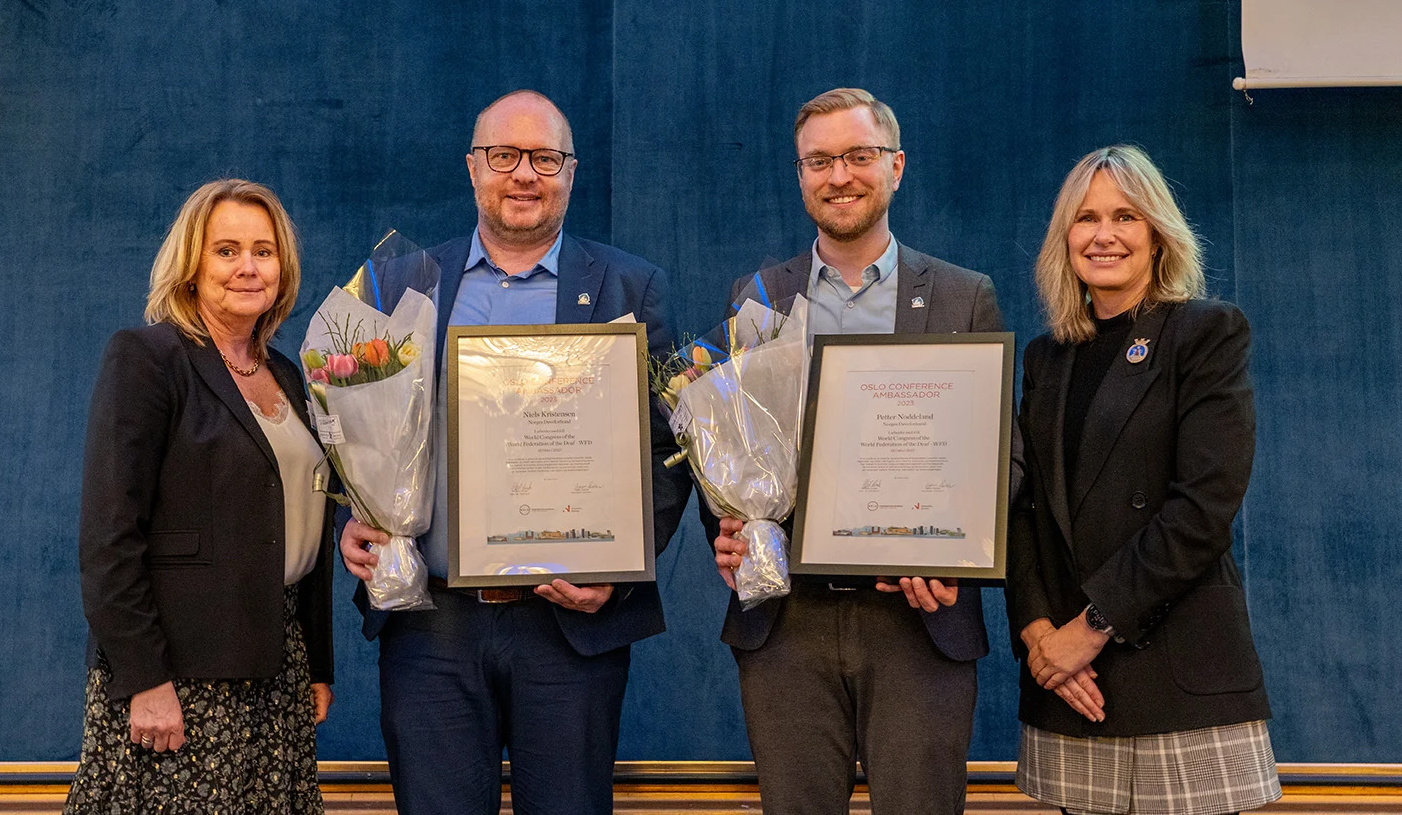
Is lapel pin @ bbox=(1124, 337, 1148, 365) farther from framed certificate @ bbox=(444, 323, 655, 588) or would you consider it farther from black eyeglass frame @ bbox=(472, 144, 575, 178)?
black eyeglass frame @ bbox=(472, 144, 575, 178)

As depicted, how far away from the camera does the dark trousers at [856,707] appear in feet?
7.57

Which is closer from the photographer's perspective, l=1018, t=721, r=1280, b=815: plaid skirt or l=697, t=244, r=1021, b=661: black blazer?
l=1018, t=721, r=1280, b=815: plaid skirt

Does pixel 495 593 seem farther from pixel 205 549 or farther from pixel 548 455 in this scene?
pixel 205 549

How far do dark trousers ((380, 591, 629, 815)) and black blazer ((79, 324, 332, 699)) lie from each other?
300 mm

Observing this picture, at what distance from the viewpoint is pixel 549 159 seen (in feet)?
8.72

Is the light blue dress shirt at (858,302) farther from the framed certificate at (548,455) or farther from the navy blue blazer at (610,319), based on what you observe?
the framed certificate at (548,455)

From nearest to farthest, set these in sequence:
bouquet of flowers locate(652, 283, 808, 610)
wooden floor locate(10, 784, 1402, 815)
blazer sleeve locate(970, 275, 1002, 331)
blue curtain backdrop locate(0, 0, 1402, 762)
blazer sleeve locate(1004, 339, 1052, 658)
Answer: bouquet of flowers locate(652, 283, 808, 610) → blazer sleeve locate(1004, 339, 1052, 658) → blazer sleeve locate(970, 275, 1002, 331) → wooden floor locate(10, 784, 1402, 815) → blue curtain backdrop locate(0, 0, 1402, 762)

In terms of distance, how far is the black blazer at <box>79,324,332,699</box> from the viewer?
2.22 m

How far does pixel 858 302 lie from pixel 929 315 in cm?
16

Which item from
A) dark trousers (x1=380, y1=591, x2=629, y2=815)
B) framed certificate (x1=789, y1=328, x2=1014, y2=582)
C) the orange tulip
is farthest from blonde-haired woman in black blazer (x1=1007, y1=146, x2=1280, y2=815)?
the orange tulip

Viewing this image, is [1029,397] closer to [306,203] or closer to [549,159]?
[549,159]

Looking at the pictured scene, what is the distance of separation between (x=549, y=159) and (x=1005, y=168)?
176 cm

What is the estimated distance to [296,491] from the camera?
2.47m

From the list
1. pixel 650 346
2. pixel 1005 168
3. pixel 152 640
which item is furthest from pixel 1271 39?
pixel 152 640
